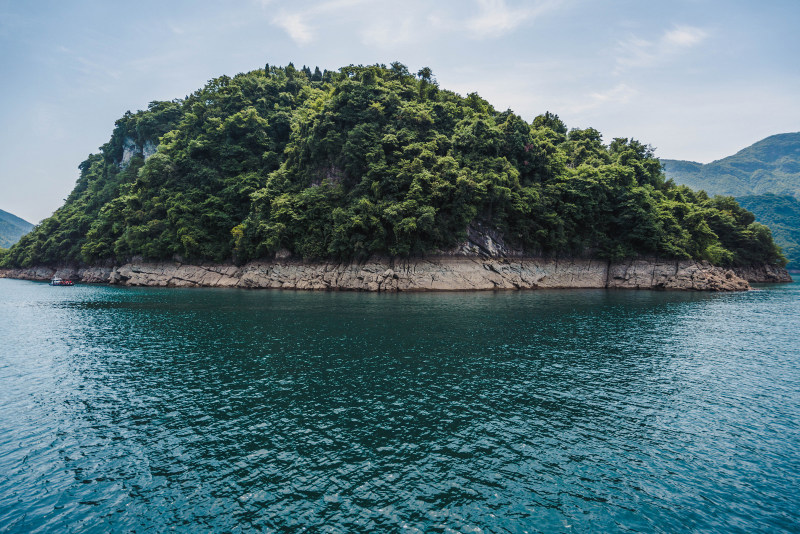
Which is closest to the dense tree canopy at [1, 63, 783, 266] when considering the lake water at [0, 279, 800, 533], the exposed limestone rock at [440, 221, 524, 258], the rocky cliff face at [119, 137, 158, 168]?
the exposed limestone rock at [440, 221, 524, 258]

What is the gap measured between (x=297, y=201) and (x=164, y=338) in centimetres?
4203

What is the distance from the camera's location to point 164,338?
29297 millimetres

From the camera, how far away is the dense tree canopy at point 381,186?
6275 centimetres

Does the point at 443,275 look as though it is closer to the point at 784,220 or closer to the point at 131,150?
the point at 131,150

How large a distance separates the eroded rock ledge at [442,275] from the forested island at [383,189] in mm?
1943

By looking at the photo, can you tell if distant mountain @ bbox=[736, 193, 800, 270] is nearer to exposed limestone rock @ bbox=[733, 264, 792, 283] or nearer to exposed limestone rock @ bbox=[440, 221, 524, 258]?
exposed limestone rock @ bbox=[733, 264, 792, 283]

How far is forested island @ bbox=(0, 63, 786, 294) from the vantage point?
62.8 metres

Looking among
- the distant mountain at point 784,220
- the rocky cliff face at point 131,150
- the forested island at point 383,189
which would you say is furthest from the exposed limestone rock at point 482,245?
the distant mountain at point 784,220

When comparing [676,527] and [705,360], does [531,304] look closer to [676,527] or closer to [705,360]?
[705,360]

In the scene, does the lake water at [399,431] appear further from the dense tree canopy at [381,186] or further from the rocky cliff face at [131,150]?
the rocky cliff face at [131,150]

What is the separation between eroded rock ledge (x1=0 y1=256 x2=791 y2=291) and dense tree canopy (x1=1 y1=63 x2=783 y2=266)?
2.56 m

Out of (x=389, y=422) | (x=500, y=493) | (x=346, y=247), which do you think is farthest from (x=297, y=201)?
(x=500, y=493)

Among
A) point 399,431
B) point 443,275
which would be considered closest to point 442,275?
point 443,275

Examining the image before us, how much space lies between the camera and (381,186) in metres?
63.4
